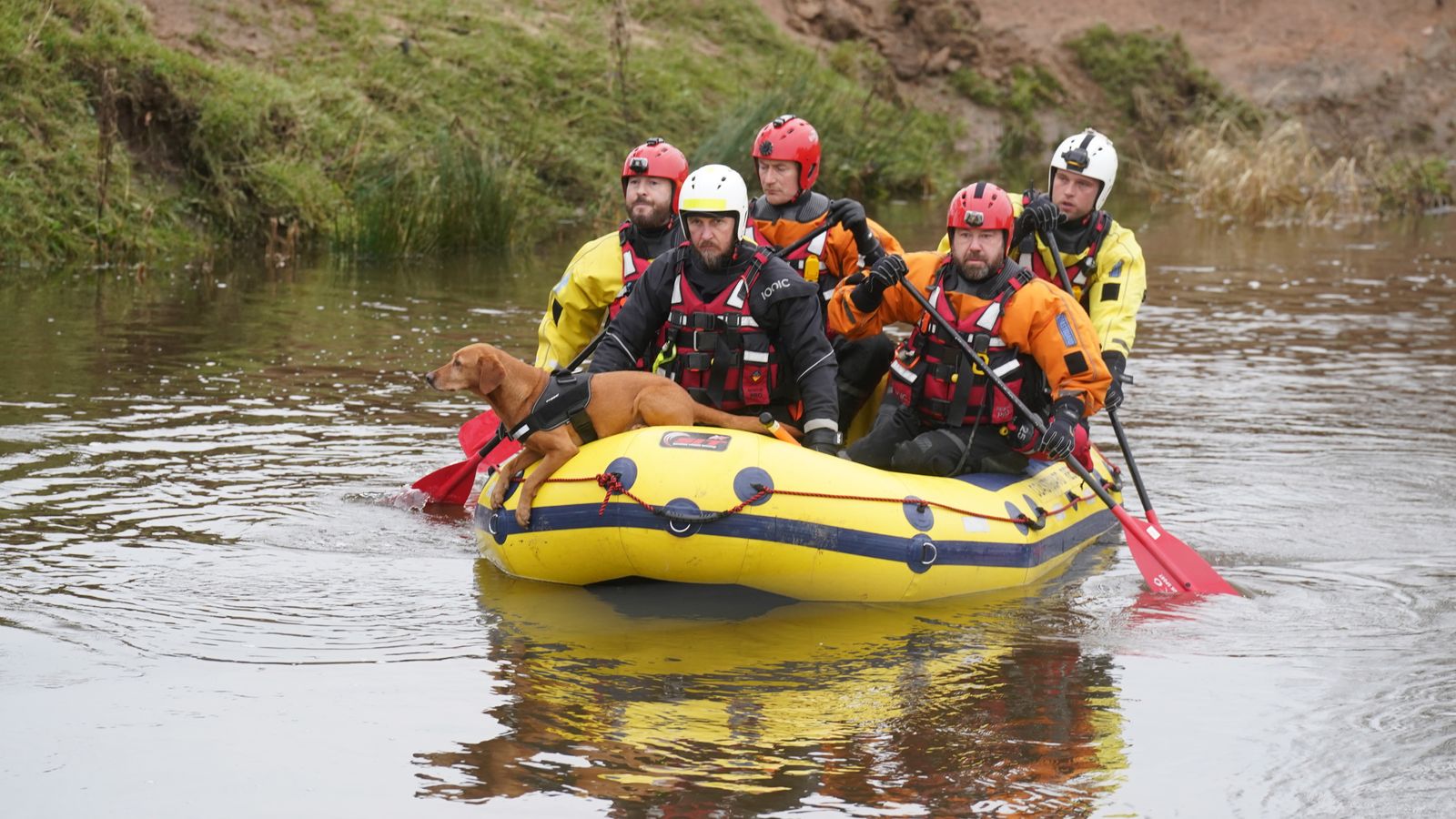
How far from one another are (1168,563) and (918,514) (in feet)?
3.80

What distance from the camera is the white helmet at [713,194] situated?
7164mm

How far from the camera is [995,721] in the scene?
5.77 meters

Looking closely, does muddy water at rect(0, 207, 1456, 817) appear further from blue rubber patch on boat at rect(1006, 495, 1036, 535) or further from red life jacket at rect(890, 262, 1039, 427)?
red life jacket at rect(890, 262, 1039, 427)

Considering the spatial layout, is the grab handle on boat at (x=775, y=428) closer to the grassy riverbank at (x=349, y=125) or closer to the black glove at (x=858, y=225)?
the black glove at (x=858, y=225)

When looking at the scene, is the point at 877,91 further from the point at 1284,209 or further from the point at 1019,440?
the point at 1019,440

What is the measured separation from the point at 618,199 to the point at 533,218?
59.6 inches

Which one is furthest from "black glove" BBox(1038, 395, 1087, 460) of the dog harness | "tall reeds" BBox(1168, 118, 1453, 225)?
"tall reeds" BBox(1168, 118, 1453, 225)

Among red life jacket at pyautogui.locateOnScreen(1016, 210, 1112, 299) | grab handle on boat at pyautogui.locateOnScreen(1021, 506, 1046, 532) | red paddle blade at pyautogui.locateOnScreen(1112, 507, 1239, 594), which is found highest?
red life jacket at pyautogui.locateOnScreen(1016, 210, 1112, 299)

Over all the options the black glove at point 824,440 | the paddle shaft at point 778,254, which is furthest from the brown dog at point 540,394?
the paddle shaft at point 778,254

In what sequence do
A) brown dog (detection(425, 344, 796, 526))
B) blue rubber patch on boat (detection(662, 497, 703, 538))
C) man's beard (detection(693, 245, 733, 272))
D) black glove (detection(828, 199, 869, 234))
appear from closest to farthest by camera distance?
blue rubber patch on boat (detection(662, 497, 703, 538))
brown dog (detection(425, 344, 796, 526))
man's beard (detection(693, 245, 733, 272))
black glove (detection(828, 199, 869, 234))

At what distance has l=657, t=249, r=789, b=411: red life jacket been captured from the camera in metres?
7.35

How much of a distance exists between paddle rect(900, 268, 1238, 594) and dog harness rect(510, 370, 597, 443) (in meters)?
1.40

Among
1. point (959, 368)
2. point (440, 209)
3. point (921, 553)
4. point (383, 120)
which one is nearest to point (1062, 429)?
point (959, 368)

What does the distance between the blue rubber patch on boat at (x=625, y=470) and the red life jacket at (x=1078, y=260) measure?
252 cm
